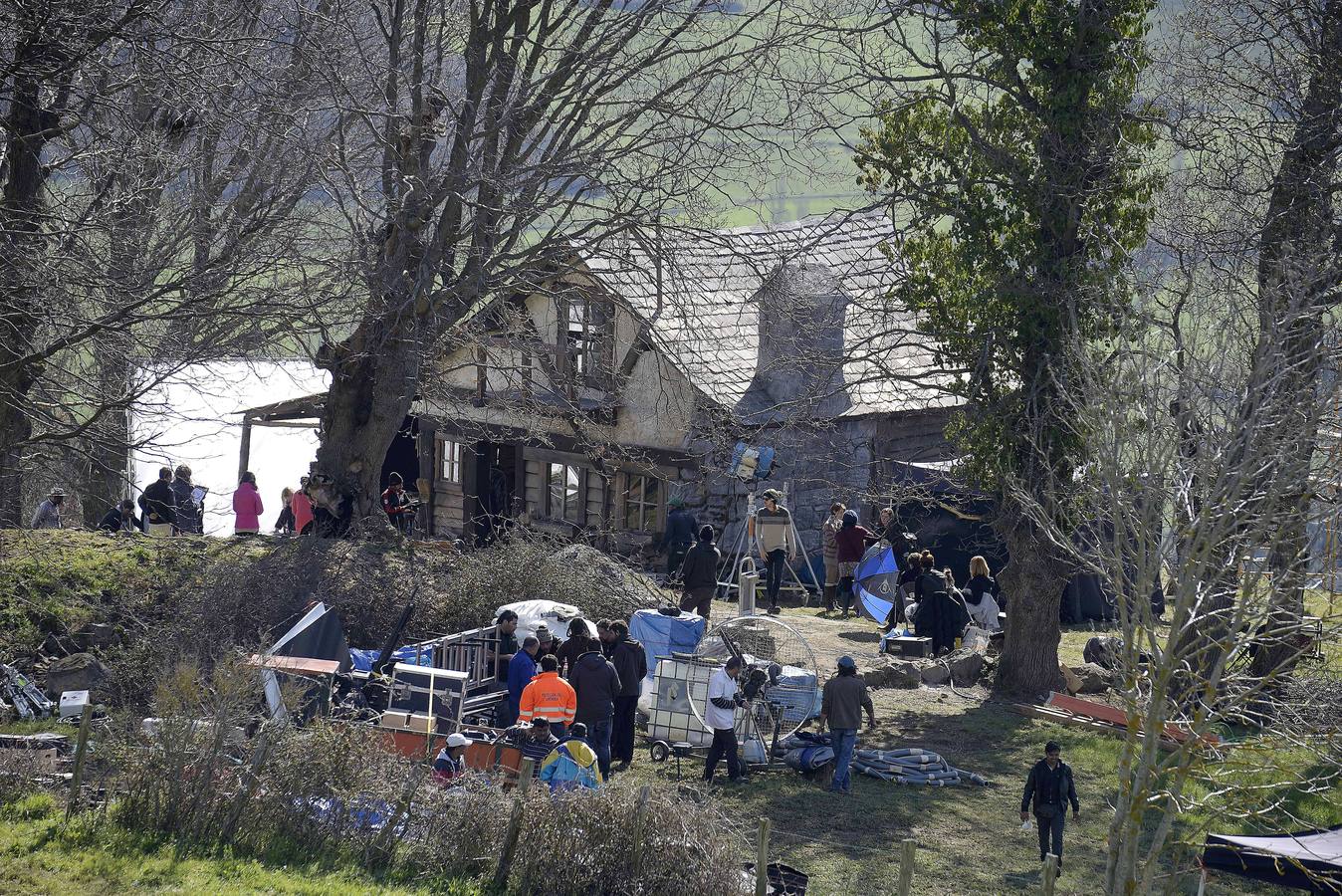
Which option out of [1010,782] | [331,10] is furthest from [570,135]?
[1010,782]

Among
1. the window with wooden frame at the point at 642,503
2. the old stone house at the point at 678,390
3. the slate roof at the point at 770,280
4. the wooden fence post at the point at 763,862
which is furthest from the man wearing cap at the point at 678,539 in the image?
the wooden fence post at the point at 763,862

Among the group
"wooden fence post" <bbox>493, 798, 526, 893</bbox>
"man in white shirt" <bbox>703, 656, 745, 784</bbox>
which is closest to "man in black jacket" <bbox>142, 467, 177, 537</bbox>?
"man in white shirt" <bbox>703, 656, 745, 784</bbox>

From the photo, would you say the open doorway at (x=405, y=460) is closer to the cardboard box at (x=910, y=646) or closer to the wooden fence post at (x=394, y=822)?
the cardboard box at (x=910, y=646)

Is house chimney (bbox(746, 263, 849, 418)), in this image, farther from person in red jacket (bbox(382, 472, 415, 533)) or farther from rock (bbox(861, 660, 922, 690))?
person in red jacket (bbox(382, 472, 415, 533))

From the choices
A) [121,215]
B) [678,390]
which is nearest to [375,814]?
[121,215]

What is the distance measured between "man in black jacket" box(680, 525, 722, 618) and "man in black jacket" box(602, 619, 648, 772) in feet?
14.6

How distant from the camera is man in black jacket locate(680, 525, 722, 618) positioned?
18.7 metres

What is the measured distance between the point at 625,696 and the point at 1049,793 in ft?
14.4

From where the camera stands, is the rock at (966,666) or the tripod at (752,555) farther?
the tripod at (752,555)

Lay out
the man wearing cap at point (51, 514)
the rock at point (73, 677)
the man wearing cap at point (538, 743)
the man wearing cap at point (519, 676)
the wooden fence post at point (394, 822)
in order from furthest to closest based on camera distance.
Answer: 1. the man wearing cap at point (51, 514)
2. the rock at point (73, 677)
3. the man wearing cap at point (519, 676)
4. the man wearing cap at point (538, 743)
5. the wooden fence post at point (394, 822)

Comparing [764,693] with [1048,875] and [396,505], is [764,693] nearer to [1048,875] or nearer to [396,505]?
[1048,875]

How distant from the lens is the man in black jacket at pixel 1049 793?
11352mm

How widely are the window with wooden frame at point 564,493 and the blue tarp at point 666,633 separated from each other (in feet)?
37.6

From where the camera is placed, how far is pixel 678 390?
24.1 meters
